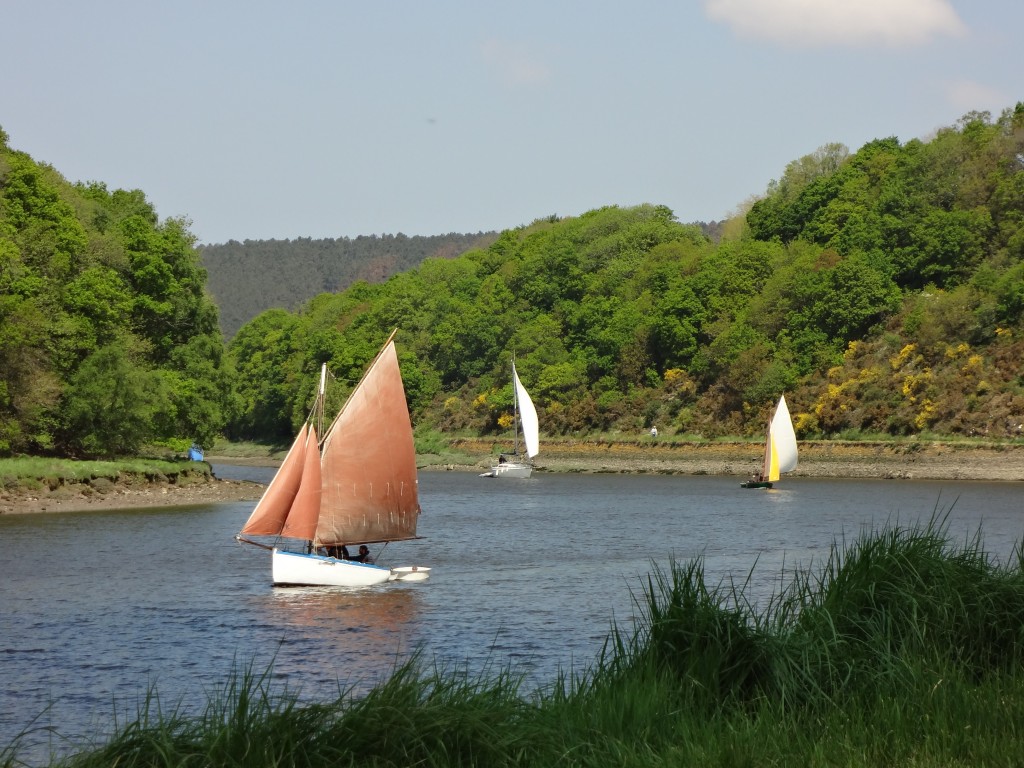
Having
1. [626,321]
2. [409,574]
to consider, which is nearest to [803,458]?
[626,321]

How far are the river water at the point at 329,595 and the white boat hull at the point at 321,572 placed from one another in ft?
1.62

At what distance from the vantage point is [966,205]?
438ft

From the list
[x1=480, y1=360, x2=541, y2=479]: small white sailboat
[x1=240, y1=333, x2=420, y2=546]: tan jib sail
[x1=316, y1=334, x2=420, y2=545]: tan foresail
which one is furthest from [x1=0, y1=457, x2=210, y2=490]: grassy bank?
[x1=480, y1=360, x2=541, y2=479]: small white sailboat

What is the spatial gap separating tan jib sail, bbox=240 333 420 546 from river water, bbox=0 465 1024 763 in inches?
74.3

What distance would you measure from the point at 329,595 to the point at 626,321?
119848mm

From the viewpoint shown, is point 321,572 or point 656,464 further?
point 656,464

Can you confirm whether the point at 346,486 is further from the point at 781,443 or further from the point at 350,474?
the point at 781,443

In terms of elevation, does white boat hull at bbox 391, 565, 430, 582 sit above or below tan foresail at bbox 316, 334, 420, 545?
below

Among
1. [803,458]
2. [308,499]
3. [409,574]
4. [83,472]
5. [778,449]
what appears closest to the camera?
[308,499]

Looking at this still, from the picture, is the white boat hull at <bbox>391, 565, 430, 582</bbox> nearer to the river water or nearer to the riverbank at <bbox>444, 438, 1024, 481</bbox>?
the river water

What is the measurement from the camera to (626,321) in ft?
506

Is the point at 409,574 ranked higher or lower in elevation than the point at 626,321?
lower

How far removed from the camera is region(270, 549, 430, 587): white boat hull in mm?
37344

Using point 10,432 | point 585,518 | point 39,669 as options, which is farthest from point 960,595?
point 10,432
